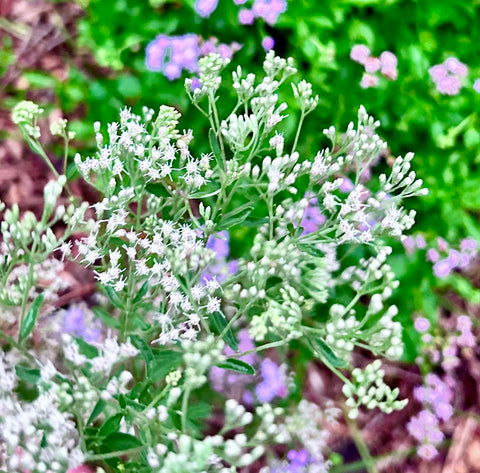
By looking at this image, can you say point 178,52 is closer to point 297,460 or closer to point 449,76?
point 449,76

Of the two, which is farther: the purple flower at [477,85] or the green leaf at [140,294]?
the purple flower at [477,85]

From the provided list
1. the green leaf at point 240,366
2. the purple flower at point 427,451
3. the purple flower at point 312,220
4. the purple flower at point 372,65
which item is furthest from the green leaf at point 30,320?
the purple flower at point 427,451

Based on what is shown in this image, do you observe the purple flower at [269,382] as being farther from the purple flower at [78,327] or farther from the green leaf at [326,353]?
the green leaf at [326,353]

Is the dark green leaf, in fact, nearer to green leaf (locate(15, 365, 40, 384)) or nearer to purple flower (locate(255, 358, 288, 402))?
green leaf (locate(15, 365, 40, 384))

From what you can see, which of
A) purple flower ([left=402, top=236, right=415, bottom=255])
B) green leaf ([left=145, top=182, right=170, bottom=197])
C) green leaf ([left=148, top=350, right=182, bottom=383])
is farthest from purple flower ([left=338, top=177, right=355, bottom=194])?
green leaf ([left=148, top=350, right=182, bottom=383])

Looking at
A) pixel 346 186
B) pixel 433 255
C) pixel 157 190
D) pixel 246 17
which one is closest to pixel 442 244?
pixel 433 255

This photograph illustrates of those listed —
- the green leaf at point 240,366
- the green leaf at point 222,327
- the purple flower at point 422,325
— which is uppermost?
the green leaf at point 222,327
